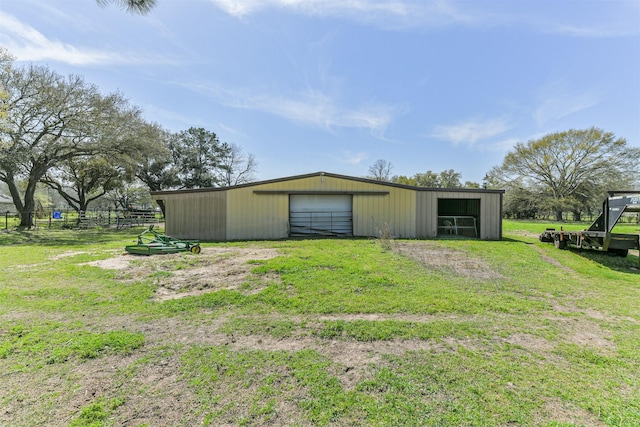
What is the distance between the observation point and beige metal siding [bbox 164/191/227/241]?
1266 centimetres

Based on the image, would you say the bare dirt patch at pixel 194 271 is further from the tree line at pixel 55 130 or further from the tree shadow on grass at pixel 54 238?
the tree line at pixel 55 130

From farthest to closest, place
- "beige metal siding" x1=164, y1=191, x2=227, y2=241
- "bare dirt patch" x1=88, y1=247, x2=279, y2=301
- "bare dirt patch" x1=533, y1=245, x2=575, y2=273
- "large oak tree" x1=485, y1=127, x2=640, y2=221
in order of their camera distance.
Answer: "large oak tree" x1=485, y1=127, x2=640, y2=221
"beige metal siding" x1=164, y1=191, x2=227, y2=241
"bare dirt patch" x1=533, y1=245, x2=575, y2=273
"bare dirt patch" x1=88, y1=247, x2=279, y2=301

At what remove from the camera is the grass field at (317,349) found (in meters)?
2.06

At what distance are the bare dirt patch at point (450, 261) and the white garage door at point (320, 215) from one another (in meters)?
4.51

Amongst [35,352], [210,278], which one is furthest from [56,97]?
[35,352]

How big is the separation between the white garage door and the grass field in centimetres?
739

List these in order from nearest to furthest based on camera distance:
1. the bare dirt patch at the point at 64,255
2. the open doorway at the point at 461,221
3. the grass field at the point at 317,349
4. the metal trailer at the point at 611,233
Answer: the grass field at the point at 317,349 < the metal trailer at the point at 611,233 < the bare dirt patch at the point at 64,255 < the open doorway at the point at 461,221

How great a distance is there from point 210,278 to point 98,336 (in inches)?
99.6

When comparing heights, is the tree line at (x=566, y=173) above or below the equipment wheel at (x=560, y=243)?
above

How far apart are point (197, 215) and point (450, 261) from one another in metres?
10.6

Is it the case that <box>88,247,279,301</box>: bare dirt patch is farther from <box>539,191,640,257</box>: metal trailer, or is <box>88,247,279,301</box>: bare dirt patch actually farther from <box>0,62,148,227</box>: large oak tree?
<box>0,62,148,227</box>: large oak tree

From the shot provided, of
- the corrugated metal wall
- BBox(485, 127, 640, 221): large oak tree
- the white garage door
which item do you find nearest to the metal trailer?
the corrugated metal wall

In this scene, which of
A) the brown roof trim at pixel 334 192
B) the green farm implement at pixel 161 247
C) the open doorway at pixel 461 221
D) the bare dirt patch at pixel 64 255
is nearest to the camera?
the bare dirt patch at pixel 64 255

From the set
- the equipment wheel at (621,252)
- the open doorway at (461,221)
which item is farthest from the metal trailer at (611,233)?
the open doorway at (461,221)
